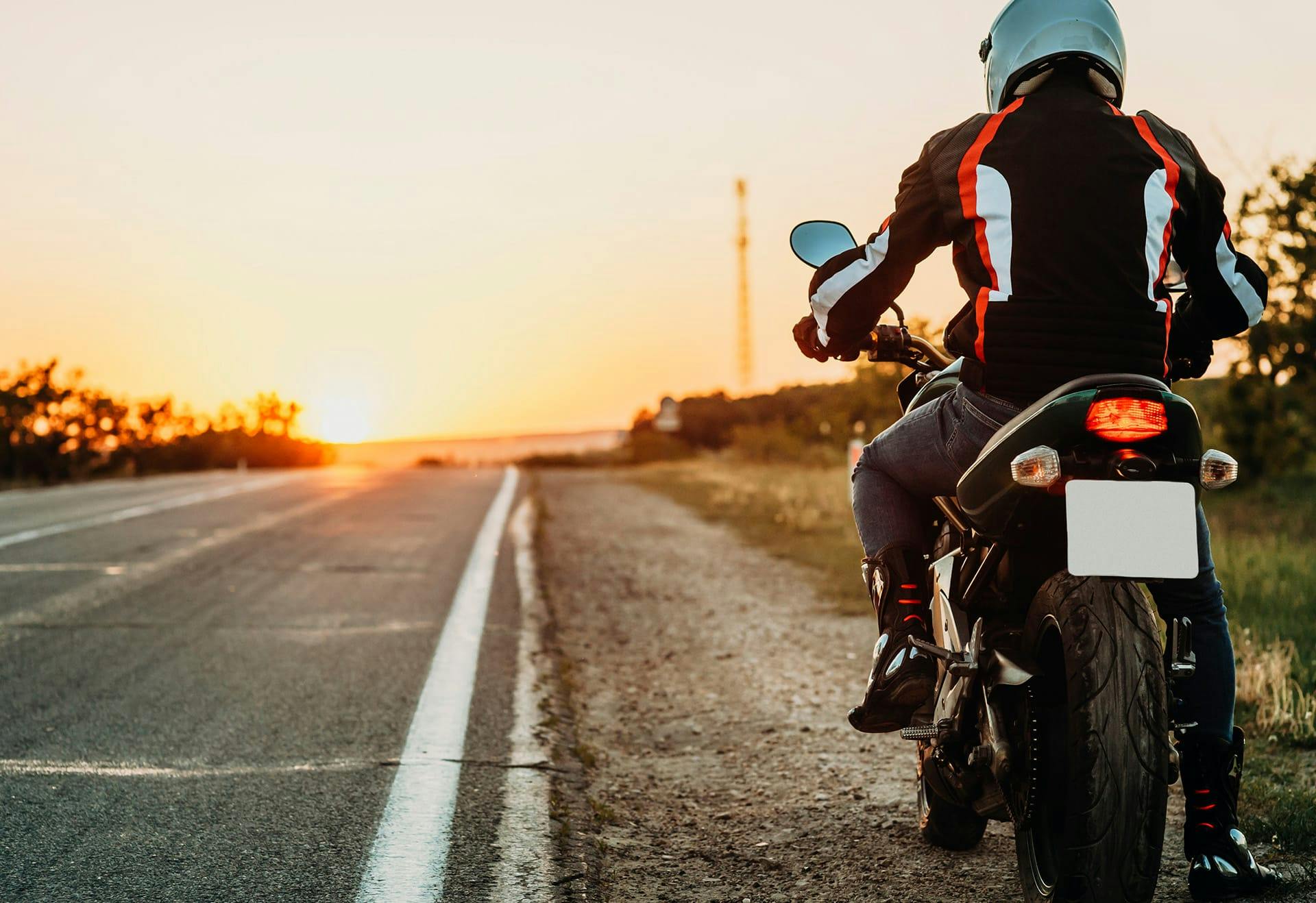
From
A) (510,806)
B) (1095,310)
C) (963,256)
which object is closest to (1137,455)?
(1095,310)

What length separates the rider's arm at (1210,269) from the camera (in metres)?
2.84

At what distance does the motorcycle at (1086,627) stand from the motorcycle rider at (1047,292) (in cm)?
19

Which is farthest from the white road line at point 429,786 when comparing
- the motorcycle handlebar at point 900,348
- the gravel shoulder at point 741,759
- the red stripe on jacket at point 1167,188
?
A: the red stripe on jacket at point 1167,188

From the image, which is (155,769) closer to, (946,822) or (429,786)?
(429,786)

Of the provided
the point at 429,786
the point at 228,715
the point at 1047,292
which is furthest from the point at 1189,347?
the point at 228,715

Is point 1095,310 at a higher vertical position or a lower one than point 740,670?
higher

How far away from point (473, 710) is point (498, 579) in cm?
403

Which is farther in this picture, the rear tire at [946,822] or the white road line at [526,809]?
the rear tire at [946,822]

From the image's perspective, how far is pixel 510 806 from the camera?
11.8 ft

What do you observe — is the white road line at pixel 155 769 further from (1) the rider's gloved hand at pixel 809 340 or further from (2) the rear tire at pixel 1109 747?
(2) the rear tire at pixel 1109 747

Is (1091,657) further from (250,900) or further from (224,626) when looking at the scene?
(224,626)

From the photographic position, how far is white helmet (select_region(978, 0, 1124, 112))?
9.39ft

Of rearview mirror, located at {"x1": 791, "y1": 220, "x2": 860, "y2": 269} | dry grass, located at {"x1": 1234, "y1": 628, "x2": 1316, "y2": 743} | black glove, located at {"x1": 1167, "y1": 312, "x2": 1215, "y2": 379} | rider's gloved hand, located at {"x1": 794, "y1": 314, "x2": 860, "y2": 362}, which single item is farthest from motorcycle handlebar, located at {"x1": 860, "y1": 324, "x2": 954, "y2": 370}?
dry grass, located at {"x1": 1234, "y1": 628, "x2": 1316, "y2": 743}

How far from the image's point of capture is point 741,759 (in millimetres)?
4332
